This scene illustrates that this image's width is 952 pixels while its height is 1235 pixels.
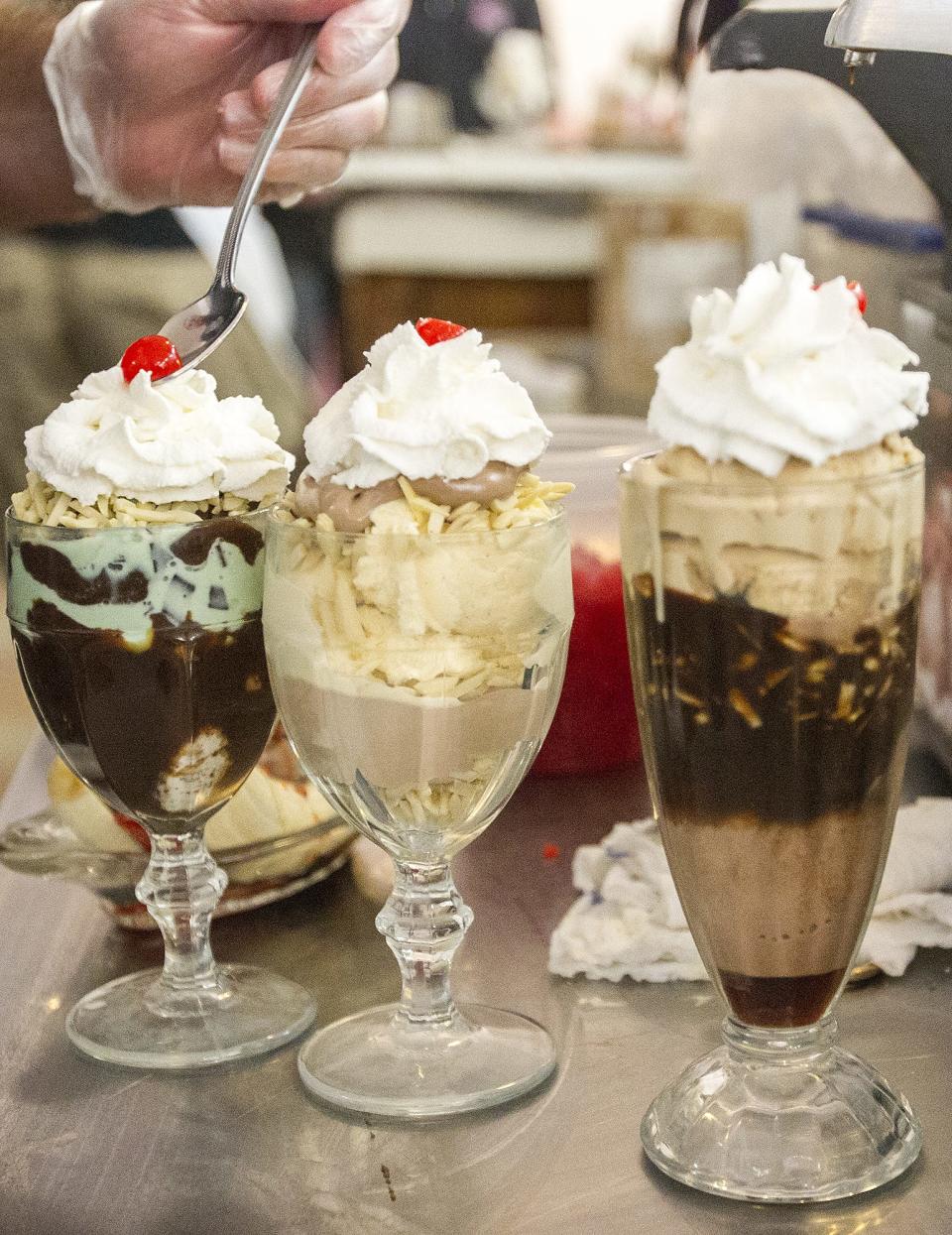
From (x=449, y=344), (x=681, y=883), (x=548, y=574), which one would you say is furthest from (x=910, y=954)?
(x=449, y=344)

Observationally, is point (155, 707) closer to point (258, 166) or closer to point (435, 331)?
point (435, 331)

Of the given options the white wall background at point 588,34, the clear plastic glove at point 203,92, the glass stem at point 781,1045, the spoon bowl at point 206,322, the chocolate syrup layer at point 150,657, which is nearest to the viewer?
the glass stem at point 781,1045

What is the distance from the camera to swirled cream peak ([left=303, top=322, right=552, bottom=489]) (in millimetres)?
939

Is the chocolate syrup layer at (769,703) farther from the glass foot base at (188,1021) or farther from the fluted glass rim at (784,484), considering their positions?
the glass foot base at (188,1021)

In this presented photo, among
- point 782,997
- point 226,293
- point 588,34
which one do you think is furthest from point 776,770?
point 588,34

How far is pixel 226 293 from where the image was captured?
4.10 feet

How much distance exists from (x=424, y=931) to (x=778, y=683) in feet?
1.08

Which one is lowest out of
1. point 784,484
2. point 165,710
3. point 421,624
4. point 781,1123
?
point 781,1123

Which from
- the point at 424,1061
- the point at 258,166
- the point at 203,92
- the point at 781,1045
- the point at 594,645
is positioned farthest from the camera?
the point at 203,92

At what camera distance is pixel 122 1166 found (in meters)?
0.92

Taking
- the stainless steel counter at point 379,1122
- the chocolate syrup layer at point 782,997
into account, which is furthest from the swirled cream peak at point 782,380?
the stainless steel counter at point 379,1122

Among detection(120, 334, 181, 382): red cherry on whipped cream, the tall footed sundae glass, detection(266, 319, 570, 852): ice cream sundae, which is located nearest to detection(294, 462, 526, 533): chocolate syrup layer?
detection(266, 319, 570, 852): ice cream sundae

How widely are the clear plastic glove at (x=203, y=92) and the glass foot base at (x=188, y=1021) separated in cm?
81

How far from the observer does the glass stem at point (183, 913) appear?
1133mm
